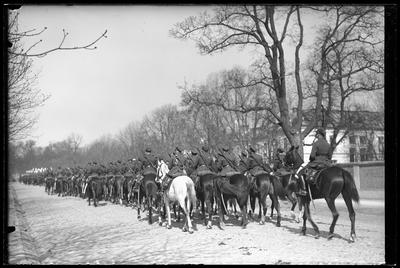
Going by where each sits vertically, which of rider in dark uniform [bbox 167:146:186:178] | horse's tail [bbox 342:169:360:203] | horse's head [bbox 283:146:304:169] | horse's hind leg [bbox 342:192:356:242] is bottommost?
horse's hind leg [bbox 342:192:356:242]

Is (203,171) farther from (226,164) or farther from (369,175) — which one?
(369,175)

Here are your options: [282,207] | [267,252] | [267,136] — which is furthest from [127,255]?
[267,136]

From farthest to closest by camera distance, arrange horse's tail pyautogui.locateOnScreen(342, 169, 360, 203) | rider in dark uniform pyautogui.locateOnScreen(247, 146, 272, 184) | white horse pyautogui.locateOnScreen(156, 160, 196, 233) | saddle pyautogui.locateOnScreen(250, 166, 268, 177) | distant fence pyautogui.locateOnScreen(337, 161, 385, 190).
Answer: distant fence pyautogui.locateOnScreen(337, 161, 385, 190) < rider in dark uniform pyautogui.locateOnScreen(247, 146, 272, 184) < saddle pyautogui.locateOnScreen(250, 166, 268, 177) < white horse pyautogui.locateOnScreen(156, 160, 196, 233) < horse's tail pyautogui.locateOnScreen(342, 169, 360, 203)

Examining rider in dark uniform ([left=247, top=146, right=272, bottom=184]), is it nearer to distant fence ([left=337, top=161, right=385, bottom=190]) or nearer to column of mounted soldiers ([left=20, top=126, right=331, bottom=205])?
column of mounted soldiers ([left=20, top=126, right=331, bottom=205])

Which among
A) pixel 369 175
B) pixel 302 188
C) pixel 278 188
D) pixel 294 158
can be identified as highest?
pixel 294 158

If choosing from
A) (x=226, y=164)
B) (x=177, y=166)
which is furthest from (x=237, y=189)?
(x=177, y=166)

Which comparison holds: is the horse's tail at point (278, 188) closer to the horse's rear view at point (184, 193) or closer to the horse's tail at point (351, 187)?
the horse's rear view at point (184, 193)

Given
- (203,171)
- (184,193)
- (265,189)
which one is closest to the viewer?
(184,193)

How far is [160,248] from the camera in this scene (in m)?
10.0

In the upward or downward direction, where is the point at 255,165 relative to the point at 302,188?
upward

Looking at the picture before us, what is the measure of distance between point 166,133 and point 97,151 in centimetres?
4720

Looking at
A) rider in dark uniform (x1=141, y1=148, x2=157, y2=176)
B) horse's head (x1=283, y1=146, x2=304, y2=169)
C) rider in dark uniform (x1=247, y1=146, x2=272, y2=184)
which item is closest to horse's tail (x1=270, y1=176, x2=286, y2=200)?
rider in dark uniform (x1=247, y1=146, x2=272, y2=184)

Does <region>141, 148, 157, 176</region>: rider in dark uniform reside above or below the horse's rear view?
above
